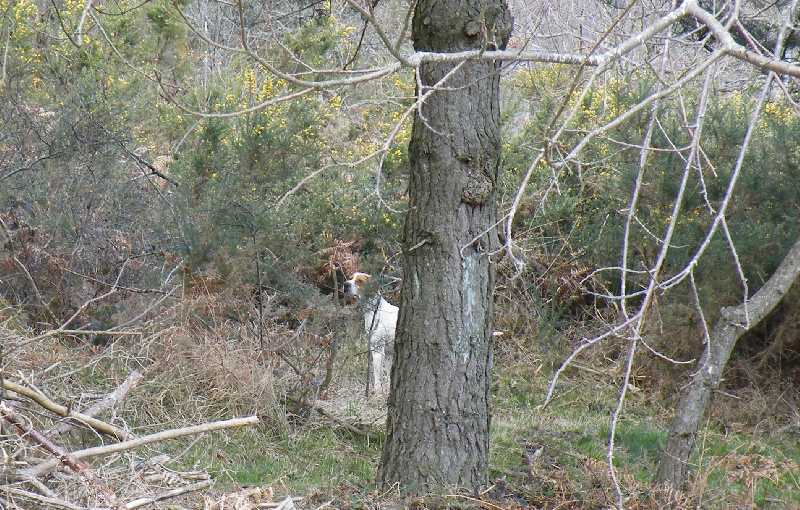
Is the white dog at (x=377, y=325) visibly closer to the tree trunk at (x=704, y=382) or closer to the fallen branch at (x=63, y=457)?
the tree trunk at (x=704, y=382)

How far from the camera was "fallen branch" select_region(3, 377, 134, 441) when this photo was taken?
407 centimetres

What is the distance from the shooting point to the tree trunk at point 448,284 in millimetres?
4473

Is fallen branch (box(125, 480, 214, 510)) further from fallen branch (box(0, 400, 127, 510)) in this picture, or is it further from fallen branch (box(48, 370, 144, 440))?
fallen branch (box(48, 370, 144, 440))

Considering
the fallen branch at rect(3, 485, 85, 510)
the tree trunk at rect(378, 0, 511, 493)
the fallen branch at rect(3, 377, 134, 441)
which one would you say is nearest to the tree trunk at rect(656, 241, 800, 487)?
the tree trunk at rect(378, 0, 511, 493)

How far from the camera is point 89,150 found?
7.51 m

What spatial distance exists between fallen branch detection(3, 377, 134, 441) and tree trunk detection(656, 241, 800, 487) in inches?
118

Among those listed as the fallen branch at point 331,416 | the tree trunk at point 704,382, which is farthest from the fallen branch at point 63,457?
the tree trunk at point 704,382

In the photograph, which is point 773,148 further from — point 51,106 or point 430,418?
point 51,106

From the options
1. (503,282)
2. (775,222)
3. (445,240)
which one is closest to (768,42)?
(775,222)

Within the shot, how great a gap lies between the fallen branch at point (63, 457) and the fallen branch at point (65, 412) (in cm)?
20

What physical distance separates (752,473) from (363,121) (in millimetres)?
9101

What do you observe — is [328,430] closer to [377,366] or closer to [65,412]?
[377,366]

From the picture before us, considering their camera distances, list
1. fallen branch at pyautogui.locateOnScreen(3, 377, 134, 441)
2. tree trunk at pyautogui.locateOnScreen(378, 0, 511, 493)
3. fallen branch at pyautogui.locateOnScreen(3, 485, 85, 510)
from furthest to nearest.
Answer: tree trunk at pyautogui.locateOnScreen(378, 0, 511, 493), fallen branch at pyautogui.locateOnScreen(3, 377, 134, 441), fallen branch at pyautogui.locateOnScreen(3, 485, 85, 510)

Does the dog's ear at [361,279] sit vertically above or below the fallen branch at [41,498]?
above
